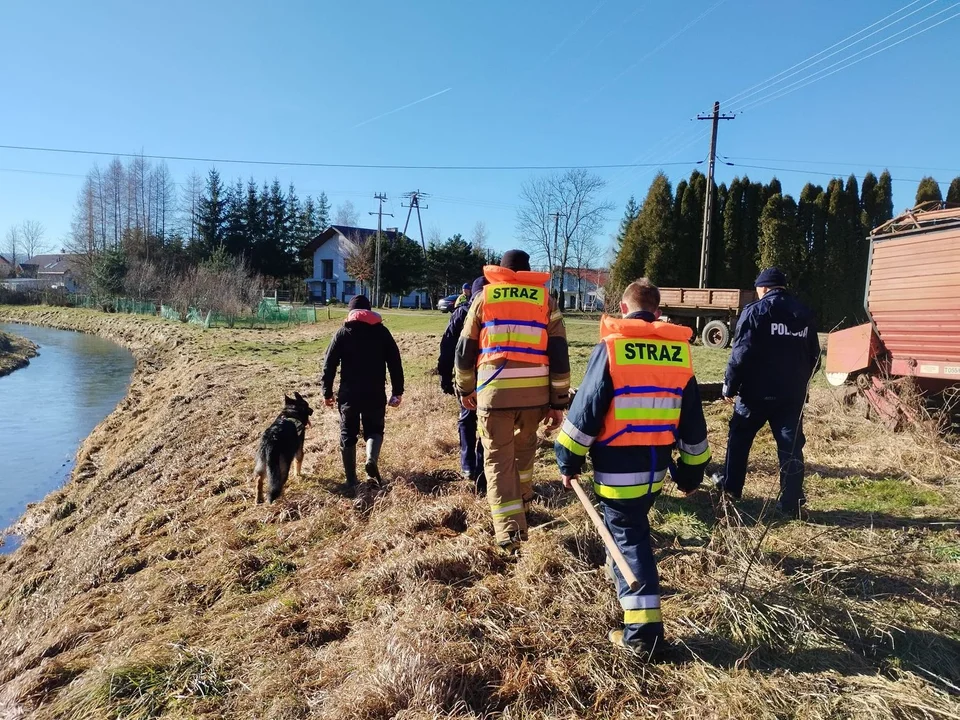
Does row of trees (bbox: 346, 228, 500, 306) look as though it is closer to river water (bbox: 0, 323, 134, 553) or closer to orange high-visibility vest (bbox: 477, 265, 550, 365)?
river water (bbox: 0, 323, 134, 553)

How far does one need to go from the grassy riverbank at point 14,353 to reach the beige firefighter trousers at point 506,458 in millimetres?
24072

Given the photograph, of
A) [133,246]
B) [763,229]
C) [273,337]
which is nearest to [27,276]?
[133,246]

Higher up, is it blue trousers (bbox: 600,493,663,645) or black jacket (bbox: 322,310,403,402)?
black jacket (bbox: 322,310,403,402)

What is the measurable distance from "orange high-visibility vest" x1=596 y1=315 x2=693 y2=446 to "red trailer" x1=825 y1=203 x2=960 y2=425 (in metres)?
5.08

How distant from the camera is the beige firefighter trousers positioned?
3.92 meters

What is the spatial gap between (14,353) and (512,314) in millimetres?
28565

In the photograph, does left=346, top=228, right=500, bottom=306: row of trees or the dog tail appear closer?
the dog tail

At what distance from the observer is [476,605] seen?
11.2ft

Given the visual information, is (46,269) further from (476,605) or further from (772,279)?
(772,279)

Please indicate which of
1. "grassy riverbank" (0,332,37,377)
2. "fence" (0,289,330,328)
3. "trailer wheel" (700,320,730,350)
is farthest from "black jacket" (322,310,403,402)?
"fence" (0,289,330,328)

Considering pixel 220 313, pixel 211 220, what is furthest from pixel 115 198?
pixel 220 313

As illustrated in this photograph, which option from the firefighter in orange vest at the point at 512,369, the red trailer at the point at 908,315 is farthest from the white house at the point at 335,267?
the firefighter in orange vest at the point at 512,369

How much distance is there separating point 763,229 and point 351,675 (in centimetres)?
2860

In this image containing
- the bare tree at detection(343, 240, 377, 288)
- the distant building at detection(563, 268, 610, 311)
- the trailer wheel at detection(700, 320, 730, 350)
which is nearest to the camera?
the trailer wheel at detection(700, 320, 730, 350)
